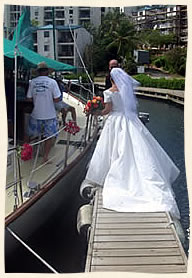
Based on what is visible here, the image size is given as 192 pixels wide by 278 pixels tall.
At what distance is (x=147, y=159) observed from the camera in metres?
3.37

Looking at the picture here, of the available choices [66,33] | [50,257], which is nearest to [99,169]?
[50,257]

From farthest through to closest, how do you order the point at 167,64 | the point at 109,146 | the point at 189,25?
the point at 109,146, the point at 167,64, the point at 189,25

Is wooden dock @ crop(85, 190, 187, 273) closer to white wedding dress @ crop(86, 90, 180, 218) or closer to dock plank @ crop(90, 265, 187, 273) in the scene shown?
dock plank @ crop(90, 265, 187, 273)

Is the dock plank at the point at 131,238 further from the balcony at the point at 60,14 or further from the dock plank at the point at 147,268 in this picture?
the balcony at the point at 60,14

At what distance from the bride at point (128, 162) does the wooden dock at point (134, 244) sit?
103 millimetres

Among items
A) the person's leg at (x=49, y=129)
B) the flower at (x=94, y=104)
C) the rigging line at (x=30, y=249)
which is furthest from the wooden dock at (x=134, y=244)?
the flower at (x=94, y=104)

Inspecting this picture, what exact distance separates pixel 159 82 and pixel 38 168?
1065 mm

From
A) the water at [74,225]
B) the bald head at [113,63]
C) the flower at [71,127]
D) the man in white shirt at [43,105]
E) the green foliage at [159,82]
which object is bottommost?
the water at [74,225]

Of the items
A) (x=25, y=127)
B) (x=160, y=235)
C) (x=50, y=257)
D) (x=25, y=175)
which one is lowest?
(x=50, y=257)

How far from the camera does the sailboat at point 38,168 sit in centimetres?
301

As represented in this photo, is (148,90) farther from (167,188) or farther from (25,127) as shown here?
(25,127)

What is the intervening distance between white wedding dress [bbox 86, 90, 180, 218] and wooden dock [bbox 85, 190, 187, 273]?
0.33ft

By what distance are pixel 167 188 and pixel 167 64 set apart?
87cm

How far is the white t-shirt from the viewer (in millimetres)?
3260
